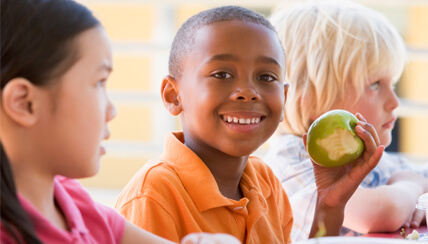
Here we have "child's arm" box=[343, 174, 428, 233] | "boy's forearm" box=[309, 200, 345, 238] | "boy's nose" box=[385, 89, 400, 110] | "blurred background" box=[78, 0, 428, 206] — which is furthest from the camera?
"blurred background" box=[78, 0, 428, 206]

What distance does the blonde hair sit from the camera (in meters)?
1.91

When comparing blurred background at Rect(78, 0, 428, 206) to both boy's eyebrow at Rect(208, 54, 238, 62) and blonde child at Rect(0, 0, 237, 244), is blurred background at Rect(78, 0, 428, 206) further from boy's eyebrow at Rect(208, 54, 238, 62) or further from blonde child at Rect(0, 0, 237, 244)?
blonde child at Rect(0, 0, 237, 244)

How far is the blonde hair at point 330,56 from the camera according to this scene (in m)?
1.91

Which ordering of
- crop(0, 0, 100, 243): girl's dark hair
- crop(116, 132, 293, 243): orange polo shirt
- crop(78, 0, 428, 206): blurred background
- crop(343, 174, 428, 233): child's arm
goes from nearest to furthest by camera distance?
crop(0, 0, 100, 243): girl's dark hair < crop(116, 132, 293, 243): orange polo shirt < crop(343, 174, 428, 233): child's arm < crop(78, 0, 428, 206): blurred background

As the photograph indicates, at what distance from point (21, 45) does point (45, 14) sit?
56 millimetres

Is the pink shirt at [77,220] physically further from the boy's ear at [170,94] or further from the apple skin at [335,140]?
the apple skin at [335,140]

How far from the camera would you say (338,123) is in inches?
54.7

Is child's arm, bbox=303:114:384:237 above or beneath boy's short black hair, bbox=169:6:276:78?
beneath

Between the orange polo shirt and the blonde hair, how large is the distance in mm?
555

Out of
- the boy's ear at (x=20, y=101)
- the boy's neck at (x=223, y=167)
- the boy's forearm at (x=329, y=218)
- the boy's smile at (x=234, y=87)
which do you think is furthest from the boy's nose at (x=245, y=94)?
the boy's ear at (x=20, y=101)

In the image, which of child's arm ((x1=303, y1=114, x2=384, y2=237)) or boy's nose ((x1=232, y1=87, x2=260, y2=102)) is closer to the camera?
boy's nose ((x1=232, y1=87, x2=260, y2=102))

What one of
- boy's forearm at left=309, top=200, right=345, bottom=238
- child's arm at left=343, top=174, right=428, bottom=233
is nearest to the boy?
boy's forearm at left=309, top=200, right=345, bottom=238

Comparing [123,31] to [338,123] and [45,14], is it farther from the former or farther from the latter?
[45,14]

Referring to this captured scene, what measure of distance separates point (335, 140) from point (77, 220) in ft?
2.09
